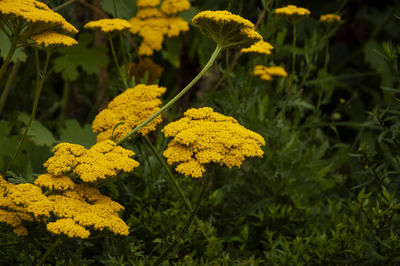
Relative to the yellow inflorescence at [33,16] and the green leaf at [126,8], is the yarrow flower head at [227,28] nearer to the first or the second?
the yellow inflorescence at [33,16]

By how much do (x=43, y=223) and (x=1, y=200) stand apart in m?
0.12

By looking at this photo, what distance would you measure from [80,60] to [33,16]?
140cm

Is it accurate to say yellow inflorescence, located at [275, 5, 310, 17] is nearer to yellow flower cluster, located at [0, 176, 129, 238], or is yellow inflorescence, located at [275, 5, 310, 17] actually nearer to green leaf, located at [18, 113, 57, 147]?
yellow flower cluster, located at [0, 176, 129, 238]

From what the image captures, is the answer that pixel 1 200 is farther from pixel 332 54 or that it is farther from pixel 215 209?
pixel 332 54

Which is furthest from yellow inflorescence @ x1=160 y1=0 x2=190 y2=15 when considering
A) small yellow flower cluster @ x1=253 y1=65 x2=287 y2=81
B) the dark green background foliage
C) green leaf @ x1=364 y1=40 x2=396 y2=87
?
green leaf @ x1=364 y1=40 x2=396 y2=87

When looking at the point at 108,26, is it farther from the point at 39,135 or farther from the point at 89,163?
the point at 39,135

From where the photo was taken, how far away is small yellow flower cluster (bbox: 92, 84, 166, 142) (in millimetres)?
1550

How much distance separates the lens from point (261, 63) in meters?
2.51

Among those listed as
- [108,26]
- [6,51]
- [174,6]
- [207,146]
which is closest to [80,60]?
[6,51]

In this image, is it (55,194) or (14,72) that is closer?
(55,194)

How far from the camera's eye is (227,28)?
1.46m

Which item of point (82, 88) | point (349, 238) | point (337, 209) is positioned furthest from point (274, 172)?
point (82, 88)

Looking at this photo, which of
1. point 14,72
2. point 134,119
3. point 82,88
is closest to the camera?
point 134,119

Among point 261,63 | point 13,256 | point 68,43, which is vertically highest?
point 68,43
